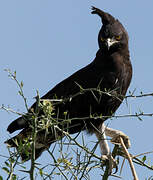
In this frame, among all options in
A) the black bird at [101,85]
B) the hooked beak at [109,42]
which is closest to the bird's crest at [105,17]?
the black bird at [101,85]

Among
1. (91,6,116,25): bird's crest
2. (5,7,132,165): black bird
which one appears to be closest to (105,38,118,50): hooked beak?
(5,7,132,165): black bird

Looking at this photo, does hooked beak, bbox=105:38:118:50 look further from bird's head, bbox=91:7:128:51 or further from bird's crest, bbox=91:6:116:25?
bird's crest, bbox=91:6:116:25

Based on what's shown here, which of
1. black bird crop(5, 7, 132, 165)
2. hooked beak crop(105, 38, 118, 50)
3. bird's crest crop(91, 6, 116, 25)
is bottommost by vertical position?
black bird crop(5, 7, 132, 165)

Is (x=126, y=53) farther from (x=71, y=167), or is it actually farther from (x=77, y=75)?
(x=71, y=167)

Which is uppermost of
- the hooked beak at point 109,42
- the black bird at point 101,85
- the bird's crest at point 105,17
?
the bird's crest at point 105,17

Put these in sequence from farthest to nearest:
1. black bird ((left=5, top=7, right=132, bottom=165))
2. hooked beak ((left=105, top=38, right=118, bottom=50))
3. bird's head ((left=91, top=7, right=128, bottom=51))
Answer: bird's head ((left=91, top=7, right=128, bottom=51)) → hooked beak ((left=105, top=38, right=118, bottom=50)) → black bird ((left=5, top=7, right=132, bottom=165))

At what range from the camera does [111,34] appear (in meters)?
5.79

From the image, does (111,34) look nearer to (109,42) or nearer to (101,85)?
(109,42)

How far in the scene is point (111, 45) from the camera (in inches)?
229

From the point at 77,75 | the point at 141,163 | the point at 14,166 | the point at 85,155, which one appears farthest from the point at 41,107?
the point at 77,75

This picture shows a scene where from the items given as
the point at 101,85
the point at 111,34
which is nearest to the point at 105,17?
the point at 111,34

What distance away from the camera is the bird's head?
575 cm

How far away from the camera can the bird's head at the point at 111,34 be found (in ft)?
18.9

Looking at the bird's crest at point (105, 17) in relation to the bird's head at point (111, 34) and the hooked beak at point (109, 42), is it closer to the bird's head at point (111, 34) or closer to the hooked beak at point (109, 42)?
the bird's head at point (111, 34)
